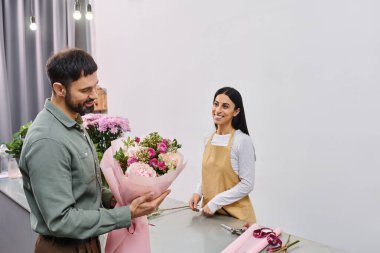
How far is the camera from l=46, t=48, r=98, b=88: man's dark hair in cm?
115

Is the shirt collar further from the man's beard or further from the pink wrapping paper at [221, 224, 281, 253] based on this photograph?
the pink wrapping paper at [221, 224, 281, 253]

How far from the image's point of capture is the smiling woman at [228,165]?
1.95 meters

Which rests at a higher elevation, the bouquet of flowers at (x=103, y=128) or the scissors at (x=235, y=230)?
the bouquet of flowers at (x=103, y=128)

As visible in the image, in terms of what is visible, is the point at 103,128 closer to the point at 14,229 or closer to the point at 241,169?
the point at 241,169

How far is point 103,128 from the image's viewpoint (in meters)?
1.93

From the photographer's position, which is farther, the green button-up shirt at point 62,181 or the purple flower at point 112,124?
the purple flower at point 112,124

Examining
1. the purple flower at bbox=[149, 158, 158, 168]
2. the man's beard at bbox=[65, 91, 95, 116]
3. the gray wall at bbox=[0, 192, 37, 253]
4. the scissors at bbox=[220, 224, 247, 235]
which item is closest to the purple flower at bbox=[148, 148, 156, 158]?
the purple flower at bbox=[149, 158, 158, 168]

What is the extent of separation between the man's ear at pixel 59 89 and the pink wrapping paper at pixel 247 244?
2.91 ft

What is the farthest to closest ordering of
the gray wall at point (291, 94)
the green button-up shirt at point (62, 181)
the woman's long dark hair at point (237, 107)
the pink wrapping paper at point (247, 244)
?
1. the gray wall at point (291, 94)
2. the woman's long dark hair at point (237, 107)
3. the pink wrapping paper at point (247, 244)
4. the green button-up shirt at point (62, 181)

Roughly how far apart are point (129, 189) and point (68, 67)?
47cm

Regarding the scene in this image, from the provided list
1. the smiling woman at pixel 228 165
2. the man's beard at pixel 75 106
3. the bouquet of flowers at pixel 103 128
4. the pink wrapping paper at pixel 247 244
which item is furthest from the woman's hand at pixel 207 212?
the man's beard at pixel 75 106

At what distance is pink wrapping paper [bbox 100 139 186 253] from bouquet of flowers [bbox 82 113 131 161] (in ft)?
2.21

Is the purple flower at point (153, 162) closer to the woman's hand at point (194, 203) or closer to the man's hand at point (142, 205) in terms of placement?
the man's hand at point (142, 205)

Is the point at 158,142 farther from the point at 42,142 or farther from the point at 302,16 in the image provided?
the point at 302,16
